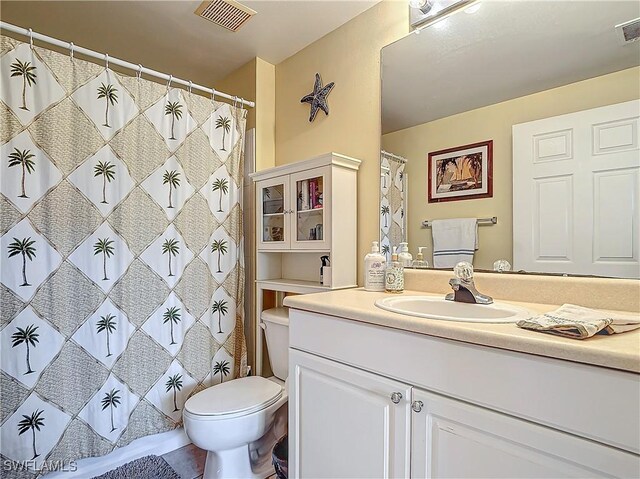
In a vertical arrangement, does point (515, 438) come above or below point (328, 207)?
below

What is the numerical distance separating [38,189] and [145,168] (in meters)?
0.44

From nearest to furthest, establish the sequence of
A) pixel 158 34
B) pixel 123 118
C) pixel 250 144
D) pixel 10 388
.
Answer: pixel 10 388
pixel 123 118
pixel 158 34
pixel 250 144

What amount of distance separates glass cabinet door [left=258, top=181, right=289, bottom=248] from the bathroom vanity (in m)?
0.73

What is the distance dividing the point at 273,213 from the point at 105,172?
86 centimetres

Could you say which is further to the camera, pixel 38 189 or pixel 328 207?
pixel 328 207

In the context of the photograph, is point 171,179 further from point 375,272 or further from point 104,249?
point 375,272

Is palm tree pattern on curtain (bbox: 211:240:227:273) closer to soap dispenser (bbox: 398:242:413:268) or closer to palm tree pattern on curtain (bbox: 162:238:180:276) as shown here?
palm tree pattern on curtain (bbox: 162:238:180:276)

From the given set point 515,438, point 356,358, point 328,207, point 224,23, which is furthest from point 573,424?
point 224,23

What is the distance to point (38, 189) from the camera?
1.38m

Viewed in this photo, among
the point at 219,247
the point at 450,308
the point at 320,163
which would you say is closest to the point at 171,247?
the point at 219,247

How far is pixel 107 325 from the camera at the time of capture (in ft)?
5.05

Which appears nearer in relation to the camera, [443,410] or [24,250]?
[443,410]

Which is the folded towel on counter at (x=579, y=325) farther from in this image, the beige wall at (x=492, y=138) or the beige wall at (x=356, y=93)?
the beige wall at (x=356, y=93)

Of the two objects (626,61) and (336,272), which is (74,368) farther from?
(626,61)
